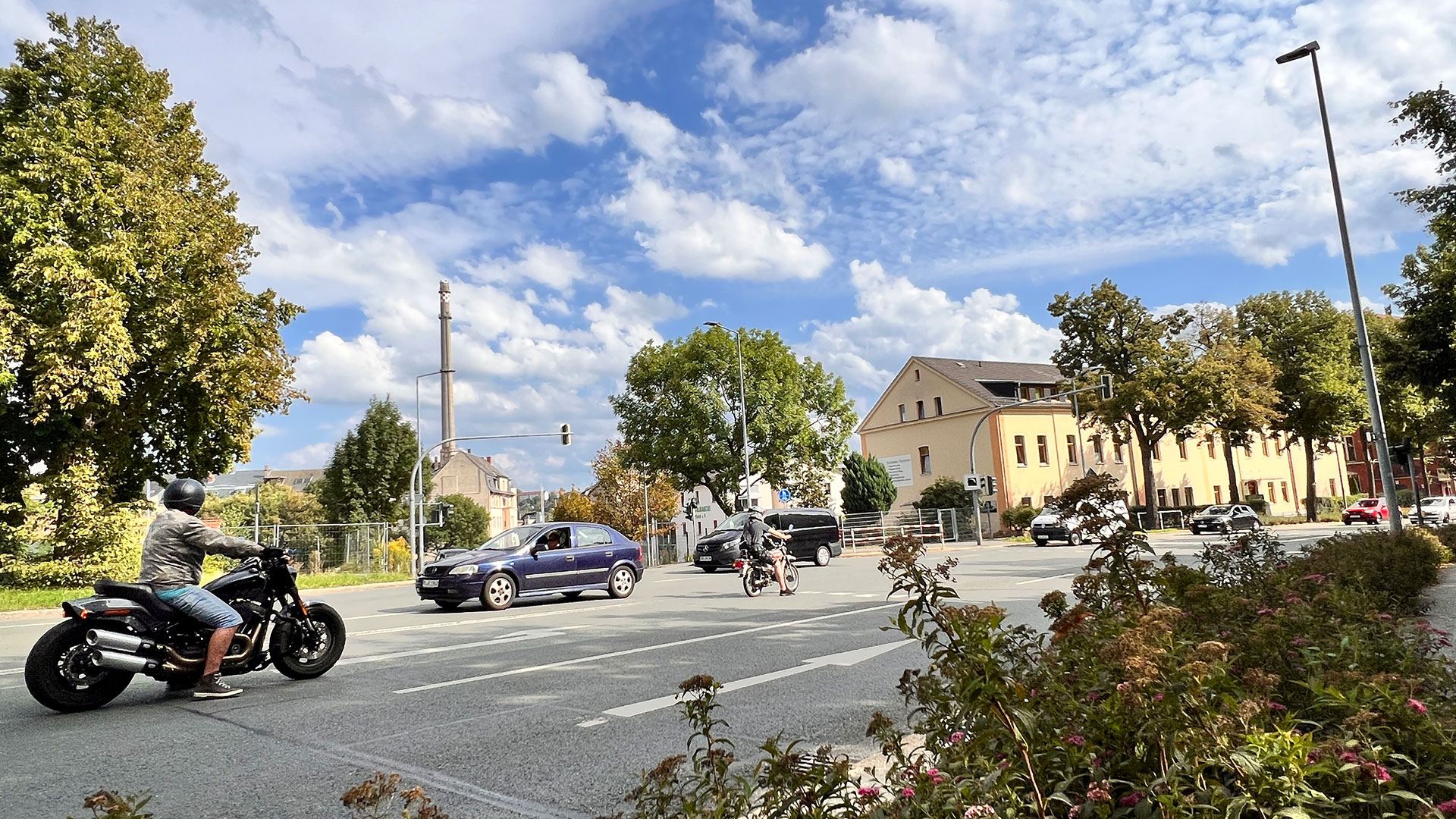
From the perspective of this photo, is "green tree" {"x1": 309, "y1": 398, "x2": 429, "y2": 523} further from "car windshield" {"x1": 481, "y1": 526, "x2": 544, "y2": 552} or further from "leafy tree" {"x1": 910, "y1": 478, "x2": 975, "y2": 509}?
"car windshield" {"x1": 481, "y1": 526, "x2": 544, "y2": 552}

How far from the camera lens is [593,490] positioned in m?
64.6

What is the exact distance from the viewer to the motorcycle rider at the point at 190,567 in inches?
289

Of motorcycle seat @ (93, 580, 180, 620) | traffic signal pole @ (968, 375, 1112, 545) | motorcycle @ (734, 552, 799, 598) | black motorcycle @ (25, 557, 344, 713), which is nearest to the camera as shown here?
black motorcycle @ (25, 557, 344, 713)

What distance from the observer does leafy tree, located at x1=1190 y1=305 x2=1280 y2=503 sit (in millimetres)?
44844

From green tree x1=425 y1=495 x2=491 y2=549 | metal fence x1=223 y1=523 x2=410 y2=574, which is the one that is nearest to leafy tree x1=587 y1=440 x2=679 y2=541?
green tree x1=425 y1=495 x2=491 y2=549

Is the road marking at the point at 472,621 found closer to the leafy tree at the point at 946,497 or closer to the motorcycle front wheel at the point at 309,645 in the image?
the motorcycle front wheel at the point at 309,645

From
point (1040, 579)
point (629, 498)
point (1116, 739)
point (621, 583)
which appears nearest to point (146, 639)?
point (1116, 739)

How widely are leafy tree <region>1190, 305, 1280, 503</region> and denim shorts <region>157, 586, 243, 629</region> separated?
4626cm

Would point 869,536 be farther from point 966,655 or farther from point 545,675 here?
point 966,655

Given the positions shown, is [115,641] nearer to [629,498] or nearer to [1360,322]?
[1360,322]

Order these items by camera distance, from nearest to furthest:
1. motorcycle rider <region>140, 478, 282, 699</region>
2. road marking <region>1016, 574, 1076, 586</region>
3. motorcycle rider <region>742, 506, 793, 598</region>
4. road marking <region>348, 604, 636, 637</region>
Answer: motorcycle rider <region>140, 478, 282, 699</region> → road marking <region>348, 604, 636, 637</region> → motorcycle rider <region>742, 506, 793, 598</region> → road marking <region>1016, 574, 1076, 586</region>

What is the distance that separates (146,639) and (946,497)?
Result: 47.2m

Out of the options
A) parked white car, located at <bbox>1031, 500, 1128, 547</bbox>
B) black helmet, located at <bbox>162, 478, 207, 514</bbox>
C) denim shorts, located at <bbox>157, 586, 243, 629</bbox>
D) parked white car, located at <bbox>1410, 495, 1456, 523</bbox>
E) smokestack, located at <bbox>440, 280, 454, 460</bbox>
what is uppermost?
smokestack, located at <bbox>440, 280, 454, 460</bbox>

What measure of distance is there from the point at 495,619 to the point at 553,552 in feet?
9.58
